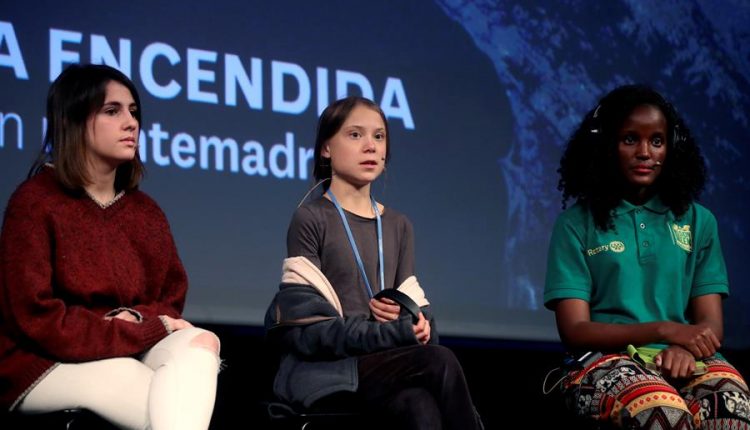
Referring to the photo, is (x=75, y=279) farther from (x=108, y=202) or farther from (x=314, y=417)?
(x=314, y=417)

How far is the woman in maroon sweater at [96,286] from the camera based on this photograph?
7.48 feet

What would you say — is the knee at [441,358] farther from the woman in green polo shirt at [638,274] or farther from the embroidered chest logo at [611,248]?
the embroidered chest logo at [611,248]

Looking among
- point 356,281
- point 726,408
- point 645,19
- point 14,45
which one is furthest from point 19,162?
point 645,19

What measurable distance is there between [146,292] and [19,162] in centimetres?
104

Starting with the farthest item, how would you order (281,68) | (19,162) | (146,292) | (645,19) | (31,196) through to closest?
(645,19), (281,68), (19,162), (146,292), (31,196)

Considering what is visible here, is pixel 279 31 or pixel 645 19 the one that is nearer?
pixel 279 31

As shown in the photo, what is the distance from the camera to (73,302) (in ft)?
8.22

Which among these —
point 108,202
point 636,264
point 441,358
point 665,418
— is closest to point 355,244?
point 441,358

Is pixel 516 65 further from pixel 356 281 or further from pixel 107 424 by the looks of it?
pixel 107 424

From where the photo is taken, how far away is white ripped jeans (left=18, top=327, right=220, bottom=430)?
2215 millimetres

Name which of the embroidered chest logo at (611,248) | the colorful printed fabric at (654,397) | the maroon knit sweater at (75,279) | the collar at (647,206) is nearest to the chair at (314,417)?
the maroon knit sweater at (75,279)

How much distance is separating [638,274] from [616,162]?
330mm

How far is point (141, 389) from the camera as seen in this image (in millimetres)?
2291

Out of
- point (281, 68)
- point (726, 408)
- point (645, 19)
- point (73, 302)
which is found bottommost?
point (726, 408)
